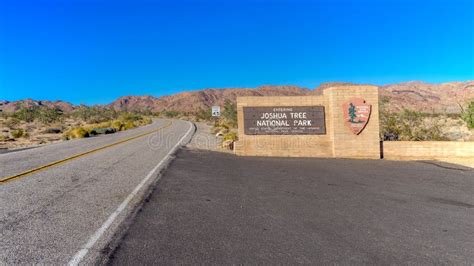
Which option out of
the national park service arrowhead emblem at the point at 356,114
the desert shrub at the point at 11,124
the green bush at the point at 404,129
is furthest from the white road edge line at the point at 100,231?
the desert shrub at the point at 11,124

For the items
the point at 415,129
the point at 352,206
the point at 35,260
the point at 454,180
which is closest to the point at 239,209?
the point at 352,206

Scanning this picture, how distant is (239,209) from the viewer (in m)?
6.75

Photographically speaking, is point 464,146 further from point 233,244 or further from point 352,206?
point 233,244

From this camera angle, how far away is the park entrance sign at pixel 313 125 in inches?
596

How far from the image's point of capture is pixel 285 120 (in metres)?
15.7

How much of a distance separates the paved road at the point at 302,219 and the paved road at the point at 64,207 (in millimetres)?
557

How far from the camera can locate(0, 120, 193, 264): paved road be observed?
4582mm

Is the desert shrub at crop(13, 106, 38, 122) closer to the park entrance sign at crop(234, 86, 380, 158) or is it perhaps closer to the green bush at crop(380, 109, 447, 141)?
the park entrance sign at crop(234, 86, 380, 158)

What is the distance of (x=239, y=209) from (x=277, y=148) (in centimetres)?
906

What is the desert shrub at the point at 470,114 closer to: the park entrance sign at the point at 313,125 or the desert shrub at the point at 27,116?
the park entrance sign at the point at 313,125

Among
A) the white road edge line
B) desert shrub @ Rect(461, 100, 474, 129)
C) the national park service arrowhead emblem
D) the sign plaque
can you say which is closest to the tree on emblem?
the national park service arrowhead emblem

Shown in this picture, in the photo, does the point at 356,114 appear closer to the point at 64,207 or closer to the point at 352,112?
the point at 352,112

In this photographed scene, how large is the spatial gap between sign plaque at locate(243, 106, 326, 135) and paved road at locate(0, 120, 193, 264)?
547cm

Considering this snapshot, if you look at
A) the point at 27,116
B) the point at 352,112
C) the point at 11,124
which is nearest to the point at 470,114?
the point at 352,112
